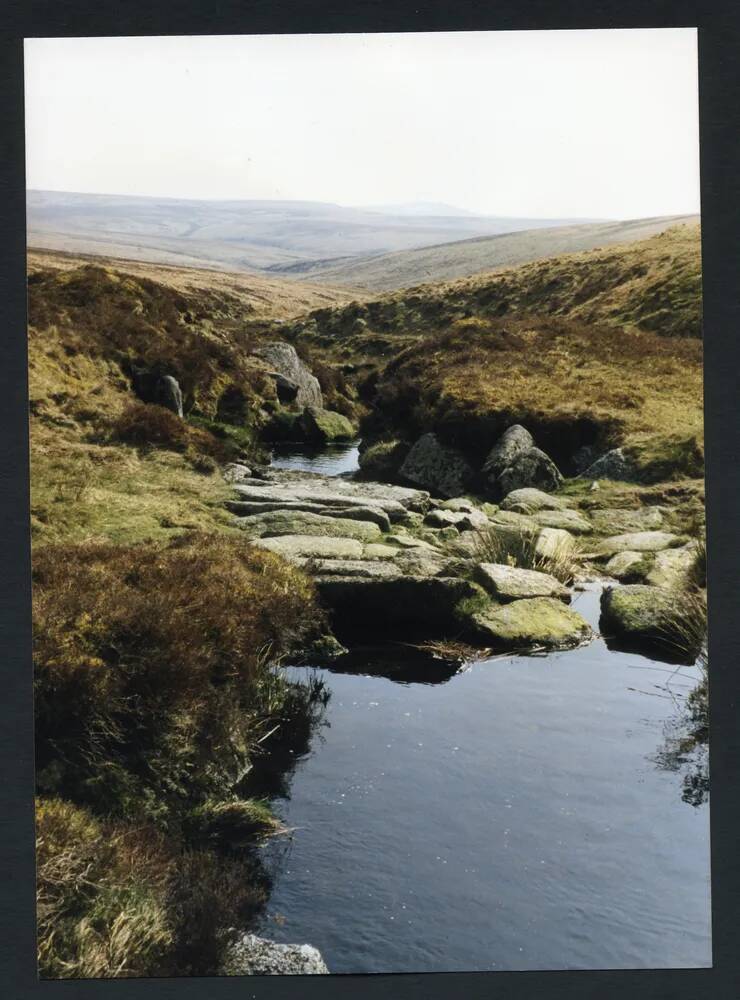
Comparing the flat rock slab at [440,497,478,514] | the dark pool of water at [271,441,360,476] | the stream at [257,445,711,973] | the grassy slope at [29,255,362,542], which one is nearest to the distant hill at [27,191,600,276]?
the grassy slope at [29,255,362,542]

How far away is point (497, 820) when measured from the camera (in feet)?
24.1

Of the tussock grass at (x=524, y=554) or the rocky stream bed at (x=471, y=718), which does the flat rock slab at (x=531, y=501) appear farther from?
the tussock grass at (x=524, y=554)

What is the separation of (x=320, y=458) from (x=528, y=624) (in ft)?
6.63

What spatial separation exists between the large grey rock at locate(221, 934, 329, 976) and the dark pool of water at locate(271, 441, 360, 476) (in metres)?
3.40

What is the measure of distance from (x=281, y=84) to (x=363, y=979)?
5.67 metres

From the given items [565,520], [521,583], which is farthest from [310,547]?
[565,520]

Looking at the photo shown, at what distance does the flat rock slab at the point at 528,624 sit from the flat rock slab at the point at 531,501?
2.14 feet

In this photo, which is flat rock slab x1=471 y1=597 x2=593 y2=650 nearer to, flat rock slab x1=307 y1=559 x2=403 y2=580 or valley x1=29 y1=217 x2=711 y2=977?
valley x1=29 y1=217 x2=711 y2=977

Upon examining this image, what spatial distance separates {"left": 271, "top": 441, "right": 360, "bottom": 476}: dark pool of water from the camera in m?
8.71

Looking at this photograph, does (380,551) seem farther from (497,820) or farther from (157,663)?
Answer: (497,820)

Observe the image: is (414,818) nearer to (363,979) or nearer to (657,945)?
(363,979)

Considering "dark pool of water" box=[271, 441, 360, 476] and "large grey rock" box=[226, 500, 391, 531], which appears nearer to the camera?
"large grey rock" box=[226, 500, 391, 531]

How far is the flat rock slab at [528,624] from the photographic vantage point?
8125 millimetres

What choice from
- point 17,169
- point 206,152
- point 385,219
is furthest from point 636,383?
point 17,169
